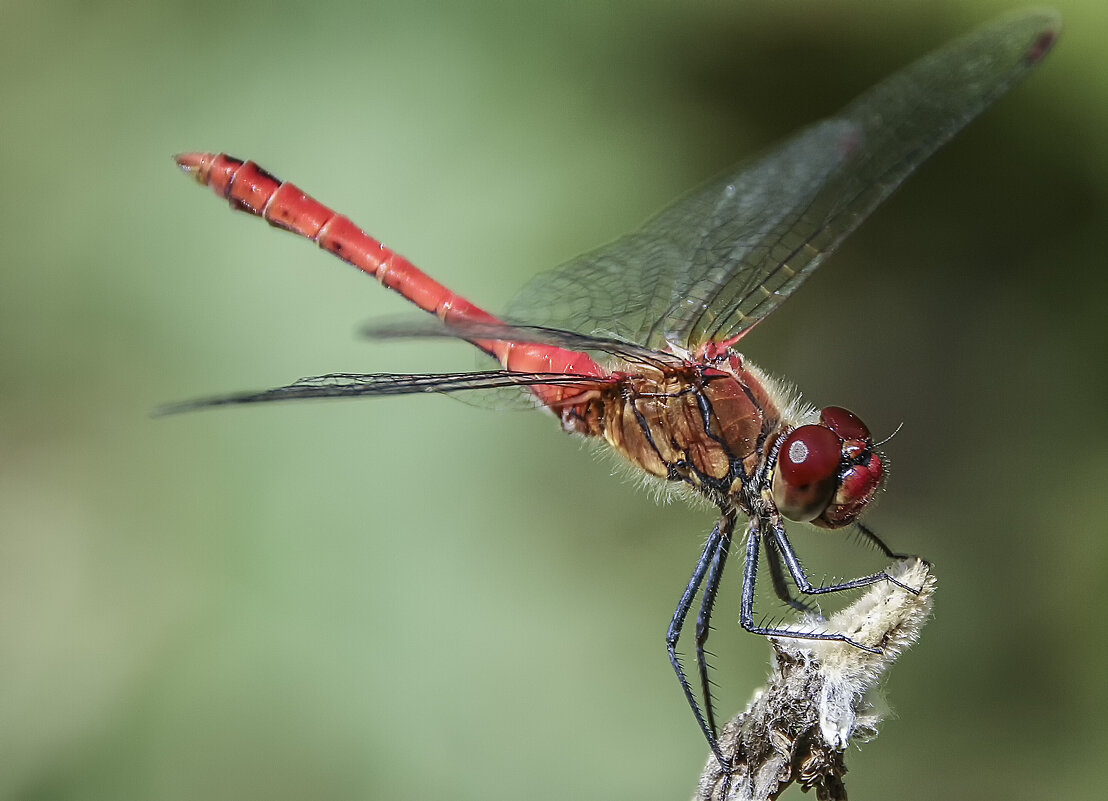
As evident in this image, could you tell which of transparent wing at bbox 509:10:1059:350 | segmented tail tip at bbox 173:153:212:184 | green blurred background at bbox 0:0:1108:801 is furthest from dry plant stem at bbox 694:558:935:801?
segmented tail tip at bbox 173:153:212:184

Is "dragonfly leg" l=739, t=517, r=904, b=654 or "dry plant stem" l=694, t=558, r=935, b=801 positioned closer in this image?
"dry plant stem" l=694, t=558, r=935, b=801

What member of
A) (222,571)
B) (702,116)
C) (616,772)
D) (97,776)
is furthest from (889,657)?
(702,116)

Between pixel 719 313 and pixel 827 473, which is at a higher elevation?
pixel 719 313

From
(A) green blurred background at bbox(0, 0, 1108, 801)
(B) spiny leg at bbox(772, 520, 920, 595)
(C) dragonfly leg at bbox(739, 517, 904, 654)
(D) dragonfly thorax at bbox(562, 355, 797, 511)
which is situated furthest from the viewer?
(A) green blurred background at bbox(0, 0, 1108, 801)

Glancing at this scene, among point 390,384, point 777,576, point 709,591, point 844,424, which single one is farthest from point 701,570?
point 390,384

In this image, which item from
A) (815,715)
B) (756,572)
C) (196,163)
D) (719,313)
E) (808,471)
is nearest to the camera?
(815,715)

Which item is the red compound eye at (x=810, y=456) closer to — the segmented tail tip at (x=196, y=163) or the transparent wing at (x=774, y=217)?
the transparent wing at (x=774, y=217)

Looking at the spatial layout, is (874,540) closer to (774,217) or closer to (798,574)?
(798,574)

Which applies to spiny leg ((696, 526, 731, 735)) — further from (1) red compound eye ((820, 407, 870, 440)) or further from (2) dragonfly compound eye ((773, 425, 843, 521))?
(1) red compound eye ((820, 407, 870, 440))
